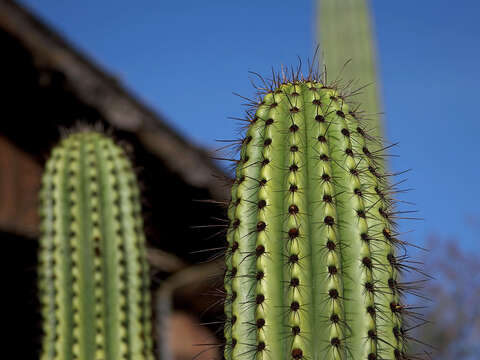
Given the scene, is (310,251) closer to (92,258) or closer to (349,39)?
(92,258)

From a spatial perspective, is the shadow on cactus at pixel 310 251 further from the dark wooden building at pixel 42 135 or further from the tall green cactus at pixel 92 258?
the dark wooden building at pixel 42 135

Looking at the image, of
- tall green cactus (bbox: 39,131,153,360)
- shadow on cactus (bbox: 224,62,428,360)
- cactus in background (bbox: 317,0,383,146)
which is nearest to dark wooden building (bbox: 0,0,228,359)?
cactus in background (bbox: 317,0,383,146)

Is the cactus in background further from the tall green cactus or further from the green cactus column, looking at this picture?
the green cactus column

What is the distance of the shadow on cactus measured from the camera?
6.91 ft

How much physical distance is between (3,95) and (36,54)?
0.81 meters

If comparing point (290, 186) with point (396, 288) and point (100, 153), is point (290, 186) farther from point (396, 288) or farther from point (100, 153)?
point (100, 153)

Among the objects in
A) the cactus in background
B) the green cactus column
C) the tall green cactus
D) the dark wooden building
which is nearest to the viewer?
Answer: the green cactus column

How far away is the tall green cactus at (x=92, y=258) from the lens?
3076 millimetres

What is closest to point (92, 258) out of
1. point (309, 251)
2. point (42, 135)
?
point (309, 251)

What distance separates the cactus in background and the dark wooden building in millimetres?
1574

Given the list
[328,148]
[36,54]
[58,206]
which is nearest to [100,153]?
[58,206]

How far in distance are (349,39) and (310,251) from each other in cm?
535

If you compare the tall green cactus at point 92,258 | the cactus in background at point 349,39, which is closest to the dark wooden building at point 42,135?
the cactus in background at point 349,39

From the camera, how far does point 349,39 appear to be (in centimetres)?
721
